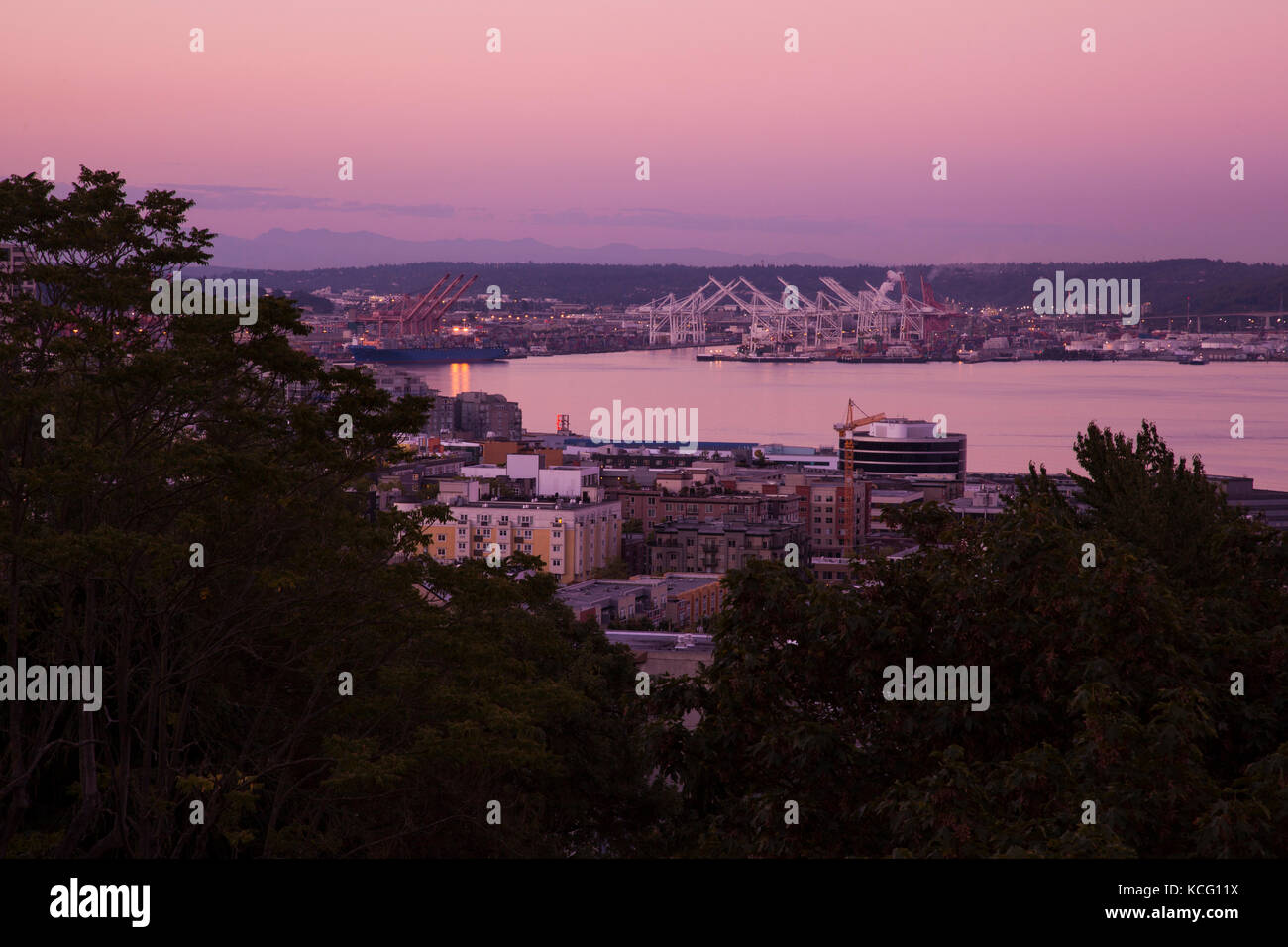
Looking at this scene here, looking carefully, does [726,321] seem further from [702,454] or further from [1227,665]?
[1227,665]

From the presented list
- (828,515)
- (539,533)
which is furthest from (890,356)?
(539,533)

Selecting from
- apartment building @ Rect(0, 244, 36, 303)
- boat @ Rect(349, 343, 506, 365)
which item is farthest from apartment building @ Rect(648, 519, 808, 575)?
boat @ Rect(349, 343, 506, 365)

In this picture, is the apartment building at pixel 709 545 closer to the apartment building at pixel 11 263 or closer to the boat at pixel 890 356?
the apartment building at pixel 11 263

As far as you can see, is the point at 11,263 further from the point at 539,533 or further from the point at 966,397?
the point at 966,397

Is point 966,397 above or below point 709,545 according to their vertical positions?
above

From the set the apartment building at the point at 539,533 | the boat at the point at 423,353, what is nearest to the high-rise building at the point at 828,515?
the apartment building at the point at 539,533
